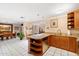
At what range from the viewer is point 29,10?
1.72 metres

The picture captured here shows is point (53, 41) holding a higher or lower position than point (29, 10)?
lower

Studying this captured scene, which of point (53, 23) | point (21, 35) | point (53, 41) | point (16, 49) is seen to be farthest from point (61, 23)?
point (16, 49)

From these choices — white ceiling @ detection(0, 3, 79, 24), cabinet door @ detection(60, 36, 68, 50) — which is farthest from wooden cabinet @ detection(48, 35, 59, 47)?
white ceiling @ detection(0, 3, 79, 24)

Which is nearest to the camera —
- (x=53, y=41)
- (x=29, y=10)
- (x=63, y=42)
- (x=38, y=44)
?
(x=29, y=10)

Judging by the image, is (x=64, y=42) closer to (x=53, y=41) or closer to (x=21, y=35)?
(x=53, y=41)

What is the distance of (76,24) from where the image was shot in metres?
2.10

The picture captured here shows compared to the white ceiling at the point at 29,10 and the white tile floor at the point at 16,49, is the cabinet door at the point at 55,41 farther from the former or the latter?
the white ceiling at the point at 29,10

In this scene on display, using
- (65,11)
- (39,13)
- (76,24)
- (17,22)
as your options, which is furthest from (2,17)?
(76,24)

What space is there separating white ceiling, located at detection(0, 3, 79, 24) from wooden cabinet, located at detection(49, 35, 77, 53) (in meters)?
0.58

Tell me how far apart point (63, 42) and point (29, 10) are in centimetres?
114

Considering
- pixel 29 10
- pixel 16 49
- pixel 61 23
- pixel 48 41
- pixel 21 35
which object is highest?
pixel 29 10

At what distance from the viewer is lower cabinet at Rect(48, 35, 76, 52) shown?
6.66 ft

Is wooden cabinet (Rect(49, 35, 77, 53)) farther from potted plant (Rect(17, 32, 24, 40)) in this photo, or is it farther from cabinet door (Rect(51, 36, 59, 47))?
potted plant (Rect(17, 32, 24, 40))

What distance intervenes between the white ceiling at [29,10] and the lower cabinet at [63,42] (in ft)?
1.84
